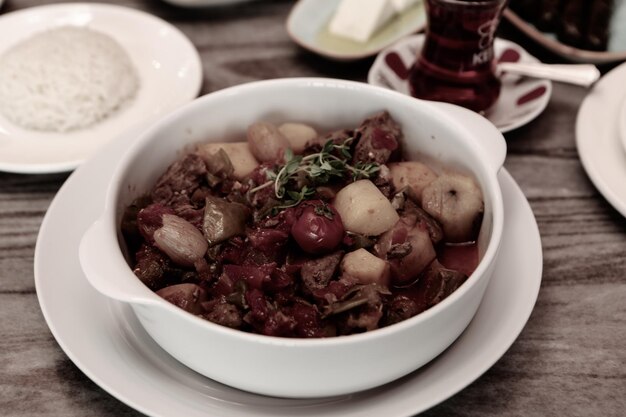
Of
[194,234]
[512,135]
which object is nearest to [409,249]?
[194,234]

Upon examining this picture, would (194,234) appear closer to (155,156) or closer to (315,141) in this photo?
(155,156)

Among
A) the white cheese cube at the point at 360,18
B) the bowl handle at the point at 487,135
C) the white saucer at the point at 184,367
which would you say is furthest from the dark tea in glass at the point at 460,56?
the white saucer at the point at 184,367

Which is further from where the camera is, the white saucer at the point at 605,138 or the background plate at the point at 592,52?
the background plate at the point at 592,52

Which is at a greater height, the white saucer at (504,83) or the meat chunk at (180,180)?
the meat chunk at (180,180)

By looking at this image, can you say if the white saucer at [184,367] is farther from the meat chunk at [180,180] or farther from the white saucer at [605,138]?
the white saucer at [605,138]

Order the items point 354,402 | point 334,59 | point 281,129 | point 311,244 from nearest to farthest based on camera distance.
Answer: point 354,402
point 311,244
point 281,129
point 334,59

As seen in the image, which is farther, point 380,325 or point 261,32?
point 261,32

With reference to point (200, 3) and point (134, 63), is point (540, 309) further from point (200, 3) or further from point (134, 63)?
point (200, 3)
